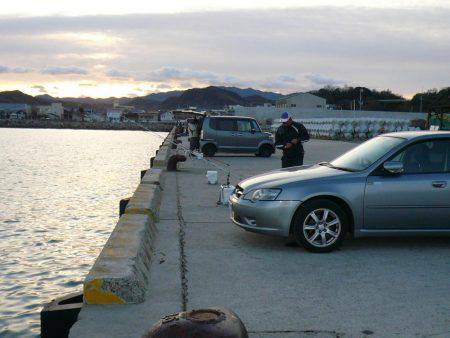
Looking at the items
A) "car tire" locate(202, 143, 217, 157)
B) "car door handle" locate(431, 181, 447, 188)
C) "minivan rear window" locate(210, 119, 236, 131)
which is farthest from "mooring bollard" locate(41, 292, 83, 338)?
"minivan rear window" locate(210, 119, 236, 131)

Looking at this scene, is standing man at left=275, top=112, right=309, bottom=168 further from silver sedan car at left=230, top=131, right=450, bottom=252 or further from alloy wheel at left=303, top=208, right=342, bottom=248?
alloy wheel at left=303, top=208, right=342, bottom=248

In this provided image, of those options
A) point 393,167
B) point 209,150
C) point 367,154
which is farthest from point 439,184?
point 209,150

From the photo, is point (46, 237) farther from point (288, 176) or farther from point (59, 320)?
point (59, 320)

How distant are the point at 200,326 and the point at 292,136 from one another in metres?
8.67

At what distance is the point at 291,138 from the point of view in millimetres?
11586

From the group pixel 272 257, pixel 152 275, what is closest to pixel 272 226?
pixel 272 257

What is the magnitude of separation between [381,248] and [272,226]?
1.46 metres

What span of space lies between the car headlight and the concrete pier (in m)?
0.64

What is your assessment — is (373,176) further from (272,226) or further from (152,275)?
(152,275)

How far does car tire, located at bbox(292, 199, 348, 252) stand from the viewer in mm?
7059

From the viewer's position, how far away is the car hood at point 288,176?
7273 millimetres

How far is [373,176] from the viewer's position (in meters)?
7.16

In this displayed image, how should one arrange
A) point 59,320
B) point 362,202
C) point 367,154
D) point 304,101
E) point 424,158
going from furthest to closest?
point 304,101, point 367,154, point 424,158, point 362,202, point 59,320

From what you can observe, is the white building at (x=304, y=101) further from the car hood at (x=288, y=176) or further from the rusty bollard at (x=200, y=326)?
the rusty bollard at (x=200, y=326)
